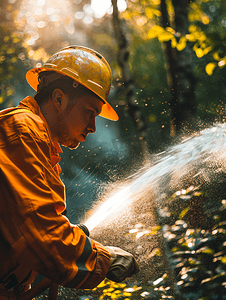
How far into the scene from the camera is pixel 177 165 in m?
3.37

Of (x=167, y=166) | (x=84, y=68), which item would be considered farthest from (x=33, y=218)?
(x=167, y=166)

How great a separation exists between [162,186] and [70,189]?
1.96m

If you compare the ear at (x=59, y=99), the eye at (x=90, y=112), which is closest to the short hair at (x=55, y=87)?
the ear at (x=59, y=99)

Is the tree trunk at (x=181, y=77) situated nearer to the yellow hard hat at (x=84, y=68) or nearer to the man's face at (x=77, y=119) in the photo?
the yellow hard hat at (x=84, y=68)

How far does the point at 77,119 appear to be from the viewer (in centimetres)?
160

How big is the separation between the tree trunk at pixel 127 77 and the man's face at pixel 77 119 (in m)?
3.55

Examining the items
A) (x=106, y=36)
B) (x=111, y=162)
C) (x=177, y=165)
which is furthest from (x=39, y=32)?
(x=177, y=165)

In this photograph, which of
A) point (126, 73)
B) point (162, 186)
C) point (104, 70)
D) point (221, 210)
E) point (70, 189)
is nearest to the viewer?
point (104, 70)

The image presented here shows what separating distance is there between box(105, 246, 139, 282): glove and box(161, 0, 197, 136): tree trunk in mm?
3521

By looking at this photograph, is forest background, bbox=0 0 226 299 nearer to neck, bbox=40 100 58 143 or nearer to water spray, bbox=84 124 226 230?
water spray, bbox=84 124 226 230

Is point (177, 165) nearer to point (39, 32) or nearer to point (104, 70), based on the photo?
point (104, 70)

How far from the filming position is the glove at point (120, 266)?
1272mm

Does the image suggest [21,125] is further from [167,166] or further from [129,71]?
[129,71]

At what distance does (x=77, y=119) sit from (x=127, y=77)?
465cm
